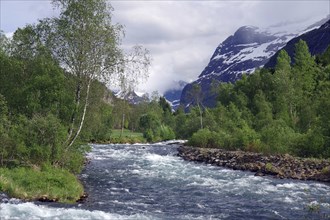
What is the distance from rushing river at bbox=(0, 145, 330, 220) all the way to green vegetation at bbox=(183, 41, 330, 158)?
11.4 metres

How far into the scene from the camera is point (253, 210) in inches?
837

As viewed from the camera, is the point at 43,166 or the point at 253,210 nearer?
the point at 253,210

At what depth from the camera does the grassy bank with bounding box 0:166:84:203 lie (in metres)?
21.2

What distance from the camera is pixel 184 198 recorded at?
80.7ft

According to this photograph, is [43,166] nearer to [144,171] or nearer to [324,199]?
[144,171]

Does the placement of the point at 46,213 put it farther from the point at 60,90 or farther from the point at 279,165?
the point at 279,165

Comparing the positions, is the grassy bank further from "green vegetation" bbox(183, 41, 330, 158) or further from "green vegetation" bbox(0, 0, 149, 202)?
"green vegetation" bbox(183, 41, 330, 158)

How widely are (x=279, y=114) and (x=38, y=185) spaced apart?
51123 millimetres

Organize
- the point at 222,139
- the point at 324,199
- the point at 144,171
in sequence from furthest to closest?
1. the point at 222,139
2. the point at 144,171
3. the point at 324,199

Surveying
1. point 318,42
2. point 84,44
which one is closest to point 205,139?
point 84,44

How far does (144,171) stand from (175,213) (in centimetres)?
1733

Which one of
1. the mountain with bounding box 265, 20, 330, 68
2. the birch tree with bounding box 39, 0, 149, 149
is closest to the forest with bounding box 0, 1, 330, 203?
the birch tree with bounding box 39, 0, 149, 149

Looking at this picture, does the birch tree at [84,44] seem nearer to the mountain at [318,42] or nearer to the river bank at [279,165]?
the river bank at [279,165]

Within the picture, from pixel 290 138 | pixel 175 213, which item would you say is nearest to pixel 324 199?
pixel 175 213
